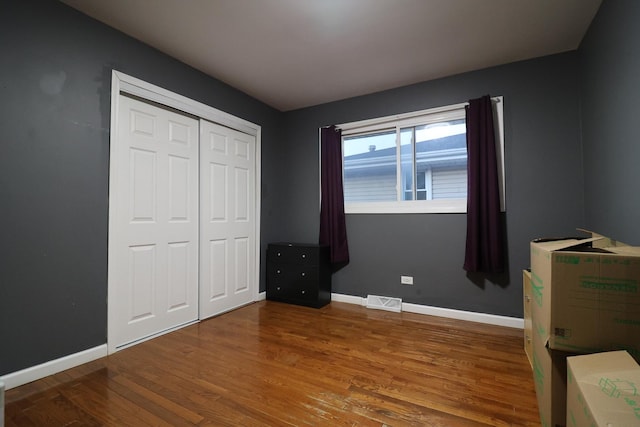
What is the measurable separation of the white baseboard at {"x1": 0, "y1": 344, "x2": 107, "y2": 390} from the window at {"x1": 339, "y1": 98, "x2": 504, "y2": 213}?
9.03 ft

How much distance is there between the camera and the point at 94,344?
2090 mm

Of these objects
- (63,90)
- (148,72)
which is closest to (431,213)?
(148,72)

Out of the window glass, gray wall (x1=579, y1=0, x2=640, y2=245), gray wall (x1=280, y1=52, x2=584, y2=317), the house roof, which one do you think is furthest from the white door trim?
gray wall (x1=579, y1=0, x2=640, y2=245)

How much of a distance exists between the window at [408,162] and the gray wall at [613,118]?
665mm

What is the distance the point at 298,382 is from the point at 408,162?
252 centimetres

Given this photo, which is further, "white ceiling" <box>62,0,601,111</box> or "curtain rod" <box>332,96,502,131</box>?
"curtain rod" <box>332,96,502,131</box>

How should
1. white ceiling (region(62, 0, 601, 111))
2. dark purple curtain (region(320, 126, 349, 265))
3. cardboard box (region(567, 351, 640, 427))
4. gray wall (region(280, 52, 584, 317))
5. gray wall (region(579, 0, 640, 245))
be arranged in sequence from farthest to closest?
dark purple curtain (region(320, 126, 349, 265)) < gray wall (region(280, 52, 584, 317)) < white ceiling (region(62, 0, 601, 111)) < gray wall (region(579, 0, 640, 245)) < cardboard box (region(567, 351, 640, 427))

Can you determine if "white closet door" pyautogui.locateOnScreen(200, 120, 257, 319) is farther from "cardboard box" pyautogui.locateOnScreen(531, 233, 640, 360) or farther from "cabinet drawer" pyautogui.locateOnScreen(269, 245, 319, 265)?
"cardboard box" pyautogui.locateOnScreen(531, 233, 640, 360)

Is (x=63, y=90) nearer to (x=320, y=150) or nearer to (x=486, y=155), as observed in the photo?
(x=320, y=150)

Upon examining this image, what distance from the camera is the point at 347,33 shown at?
231 centimetres

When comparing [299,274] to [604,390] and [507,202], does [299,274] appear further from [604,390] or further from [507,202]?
[604,390]

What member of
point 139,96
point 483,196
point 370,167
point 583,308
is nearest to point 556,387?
point 583,308

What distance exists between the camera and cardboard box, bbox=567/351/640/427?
78 cm

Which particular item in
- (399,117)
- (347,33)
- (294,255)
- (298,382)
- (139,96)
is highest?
(347,33)
